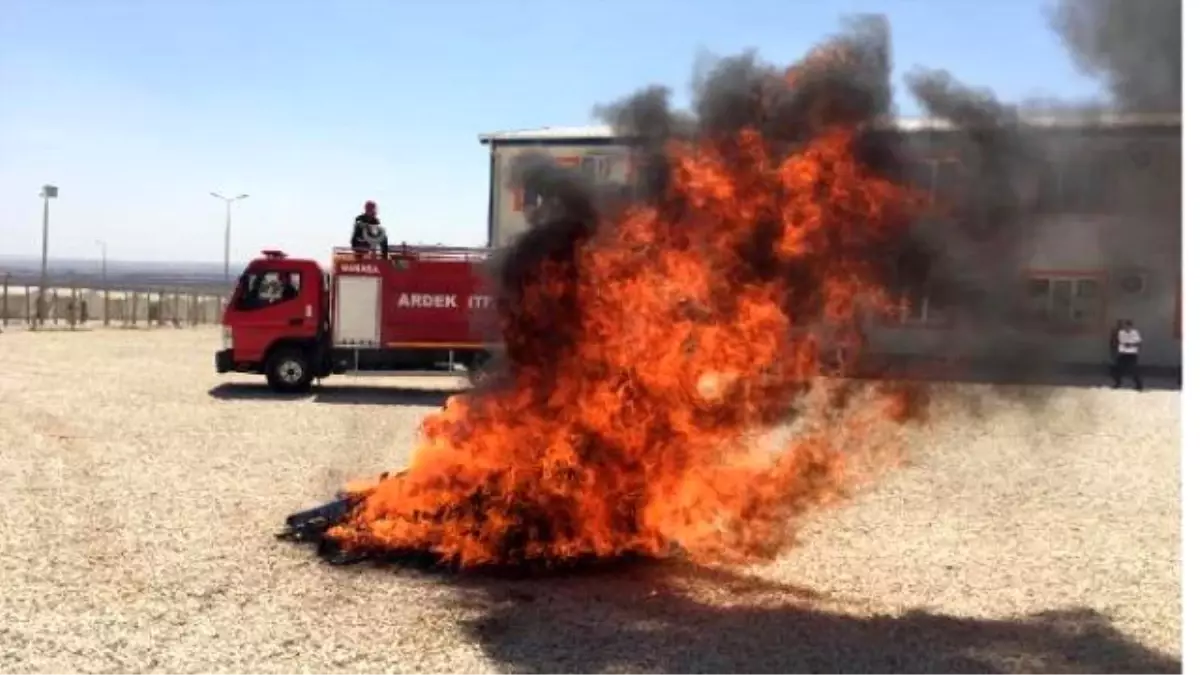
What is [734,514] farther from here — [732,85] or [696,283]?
[732,85]

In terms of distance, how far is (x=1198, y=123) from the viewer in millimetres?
4680

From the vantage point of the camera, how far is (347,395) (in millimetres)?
23734

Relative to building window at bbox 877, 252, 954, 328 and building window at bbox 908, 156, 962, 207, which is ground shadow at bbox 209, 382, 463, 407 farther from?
building window at bbox 908, 156, 962, 207

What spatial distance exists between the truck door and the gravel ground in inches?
274

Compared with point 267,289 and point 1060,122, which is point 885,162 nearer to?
point 1060,122

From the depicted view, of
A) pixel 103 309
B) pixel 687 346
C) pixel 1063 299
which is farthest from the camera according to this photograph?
pixel 103 309

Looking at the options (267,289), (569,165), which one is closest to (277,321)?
(267,289)

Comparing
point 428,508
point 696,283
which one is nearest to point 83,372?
point 428,508

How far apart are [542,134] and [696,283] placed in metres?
8.65

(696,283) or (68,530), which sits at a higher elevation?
(696,283)

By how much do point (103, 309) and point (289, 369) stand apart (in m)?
34.6

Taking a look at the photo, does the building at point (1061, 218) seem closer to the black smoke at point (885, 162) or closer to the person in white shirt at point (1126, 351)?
the black smoke at point (885, 162)

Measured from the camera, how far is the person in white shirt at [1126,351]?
18400mm

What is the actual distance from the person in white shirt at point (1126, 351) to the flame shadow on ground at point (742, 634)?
1079cm
